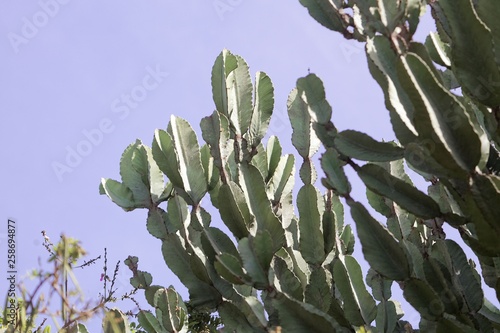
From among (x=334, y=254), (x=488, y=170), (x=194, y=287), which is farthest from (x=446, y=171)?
(x=194, y=287)

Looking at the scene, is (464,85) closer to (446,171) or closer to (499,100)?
(499,100)

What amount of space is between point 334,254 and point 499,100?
1.28m

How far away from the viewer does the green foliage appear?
2859mm

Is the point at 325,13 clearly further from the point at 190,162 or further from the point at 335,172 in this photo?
the point at 190,162

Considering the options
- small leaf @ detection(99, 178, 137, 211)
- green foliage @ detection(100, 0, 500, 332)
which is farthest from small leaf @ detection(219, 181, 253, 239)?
small leaf @ detection(99, 178, 137, 211)

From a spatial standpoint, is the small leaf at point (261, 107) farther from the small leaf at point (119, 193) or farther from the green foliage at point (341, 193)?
the small leaf at point (119, 193)

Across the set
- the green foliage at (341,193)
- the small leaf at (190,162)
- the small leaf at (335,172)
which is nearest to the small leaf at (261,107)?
the green foliage at (341,193)

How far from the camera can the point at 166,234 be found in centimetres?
403

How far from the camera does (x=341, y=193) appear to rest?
10.8 feet

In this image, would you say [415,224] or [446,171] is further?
[415,224]

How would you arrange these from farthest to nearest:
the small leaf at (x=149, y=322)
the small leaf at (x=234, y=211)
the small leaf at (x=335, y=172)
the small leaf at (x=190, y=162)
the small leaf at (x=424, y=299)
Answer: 1. the small leaf at (x=149, y=322)
2. the small leaf at (x=190, y=162)
3. the small leaf at (x=234, y=211)
4. the small leaf at (x=335, y=172)
5. the small leaf at (x=424, y=299)

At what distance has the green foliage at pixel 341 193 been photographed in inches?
113

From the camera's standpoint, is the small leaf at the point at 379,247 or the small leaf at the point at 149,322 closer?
the small leaf at the point at 379,247

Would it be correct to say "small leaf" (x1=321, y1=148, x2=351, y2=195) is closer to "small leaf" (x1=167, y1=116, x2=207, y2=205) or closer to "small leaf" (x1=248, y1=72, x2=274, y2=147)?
"small leaf" (x1=248, y1=72, x2=274, y2=147)
